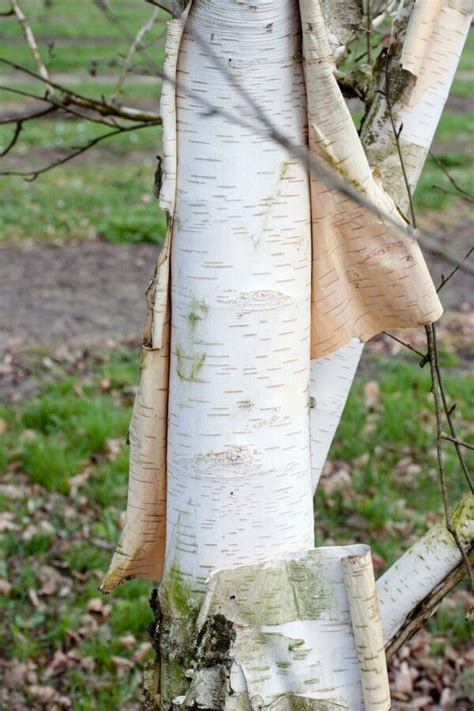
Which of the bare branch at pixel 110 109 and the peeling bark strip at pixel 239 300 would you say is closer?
the peeling bark strip at pixel 239 300

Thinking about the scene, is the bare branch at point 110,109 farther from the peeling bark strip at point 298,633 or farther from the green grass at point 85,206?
the green grass at point 85,206

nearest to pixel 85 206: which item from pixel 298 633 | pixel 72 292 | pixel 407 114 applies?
pixel 72 292

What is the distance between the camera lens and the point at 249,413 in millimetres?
1412

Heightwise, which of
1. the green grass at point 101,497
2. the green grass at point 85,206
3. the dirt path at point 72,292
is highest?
the green grass at point 101,497

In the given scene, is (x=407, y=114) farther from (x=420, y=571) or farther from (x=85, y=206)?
(x=85, y=206)

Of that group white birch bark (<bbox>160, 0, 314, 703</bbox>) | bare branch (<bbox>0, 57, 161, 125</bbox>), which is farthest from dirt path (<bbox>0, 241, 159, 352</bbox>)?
white birch bark (<bbox>160, 0, 314, 703</bbox>)

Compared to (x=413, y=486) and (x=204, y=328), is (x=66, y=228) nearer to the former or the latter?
(x=413, y=486)

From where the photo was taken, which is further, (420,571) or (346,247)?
(420,571)

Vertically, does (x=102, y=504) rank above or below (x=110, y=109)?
below

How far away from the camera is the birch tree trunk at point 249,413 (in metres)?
1.36

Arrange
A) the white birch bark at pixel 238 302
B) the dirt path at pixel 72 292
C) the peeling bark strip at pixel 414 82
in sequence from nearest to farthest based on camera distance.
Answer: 1. the white birch bark at pixel 238 302
2. the peeling bark strip at pixel 414 82
3. the dirt path at pixel 72 292

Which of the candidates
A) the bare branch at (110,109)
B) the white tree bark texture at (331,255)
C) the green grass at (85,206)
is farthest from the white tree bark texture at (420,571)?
the green grass at (85,206)

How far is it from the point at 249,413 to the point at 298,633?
1.23 feet

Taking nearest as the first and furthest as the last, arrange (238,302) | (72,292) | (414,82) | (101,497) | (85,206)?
(238,302)
(414,82)
(101,497)
(72,292)
(85,206)
